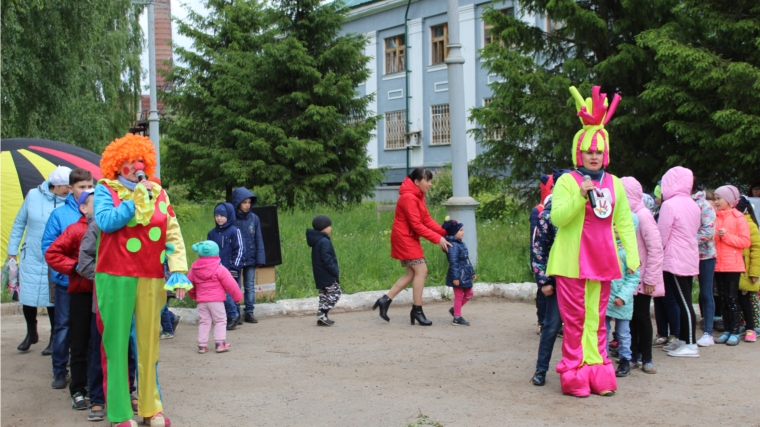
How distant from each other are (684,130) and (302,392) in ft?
29.2

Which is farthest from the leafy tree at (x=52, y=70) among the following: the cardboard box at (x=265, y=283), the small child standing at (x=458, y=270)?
the small child standing at (x=458, y=270)

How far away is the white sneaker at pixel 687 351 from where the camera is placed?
738 cm

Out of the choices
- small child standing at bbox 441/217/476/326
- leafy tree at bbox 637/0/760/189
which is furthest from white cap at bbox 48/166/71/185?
leafy tree at bbox 637/0/760/189

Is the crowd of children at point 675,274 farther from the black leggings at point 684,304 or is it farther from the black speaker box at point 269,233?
the black speaker box at point 269,233

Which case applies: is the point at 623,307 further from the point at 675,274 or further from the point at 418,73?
the point at 418,73

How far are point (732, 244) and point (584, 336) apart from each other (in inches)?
118

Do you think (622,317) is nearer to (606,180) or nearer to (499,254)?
(606,180)

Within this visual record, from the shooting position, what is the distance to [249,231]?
31.2 feet

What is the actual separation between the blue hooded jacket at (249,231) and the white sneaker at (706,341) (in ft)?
16.9

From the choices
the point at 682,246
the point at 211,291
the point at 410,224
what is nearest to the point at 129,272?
the point at 211,291

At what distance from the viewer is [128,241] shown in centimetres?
508

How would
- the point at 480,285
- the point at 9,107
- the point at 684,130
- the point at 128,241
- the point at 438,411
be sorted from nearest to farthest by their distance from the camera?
the point at 128,241 < the point at 438,411 < the point at 480,285 < the point at 684,130 < the point at 9,107

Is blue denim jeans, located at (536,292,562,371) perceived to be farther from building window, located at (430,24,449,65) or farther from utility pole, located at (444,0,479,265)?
building window, located at (430,24,449,65)

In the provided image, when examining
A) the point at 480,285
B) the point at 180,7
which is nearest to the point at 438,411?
the point at 480,285
